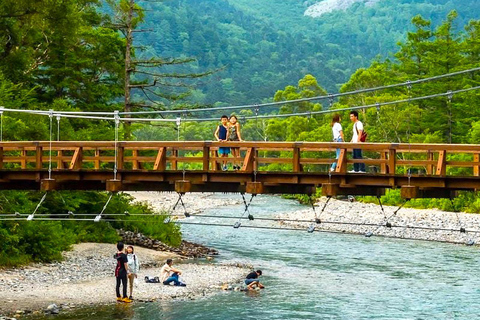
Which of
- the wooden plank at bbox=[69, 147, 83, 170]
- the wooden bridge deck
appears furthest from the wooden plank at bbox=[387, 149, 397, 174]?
the wooden plank at bbox=[69, 147, 83, 170]

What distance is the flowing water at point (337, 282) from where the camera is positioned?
2884 centimetres

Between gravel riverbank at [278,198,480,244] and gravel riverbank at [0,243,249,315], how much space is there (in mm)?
15982

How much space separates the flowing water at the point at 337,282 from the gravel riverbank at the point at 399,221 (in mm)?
3362

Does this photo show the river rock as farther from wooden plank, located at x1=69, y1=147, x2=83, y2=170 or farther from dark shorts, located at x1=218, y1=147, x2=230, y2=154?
dark shorts, located at x1=218, y1=147, x2=230, y2=154

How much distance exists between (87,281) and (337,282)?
30.3 ft

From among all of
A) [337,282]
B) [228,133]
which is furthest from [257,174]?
[337,282]

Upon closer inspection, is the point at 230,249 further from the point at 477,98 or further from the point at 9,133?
the point at 477,98

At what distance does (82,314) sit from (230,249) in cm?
1859

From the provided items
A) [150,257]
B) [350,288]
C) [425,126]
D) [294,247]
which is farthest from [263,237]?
[425,126]

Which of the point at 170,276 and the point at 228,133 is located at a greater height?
the point at 228,133

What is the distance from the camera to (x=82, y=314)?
91.0 ft

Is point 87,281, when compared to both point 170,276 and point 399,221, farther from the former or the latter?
point 399,221

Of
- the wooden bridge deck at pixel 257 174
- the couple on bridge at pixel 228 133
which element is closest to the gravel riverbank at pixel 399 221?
the wooden bridge deck at pixel 257 174

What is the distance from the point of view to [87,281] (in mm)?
33500
